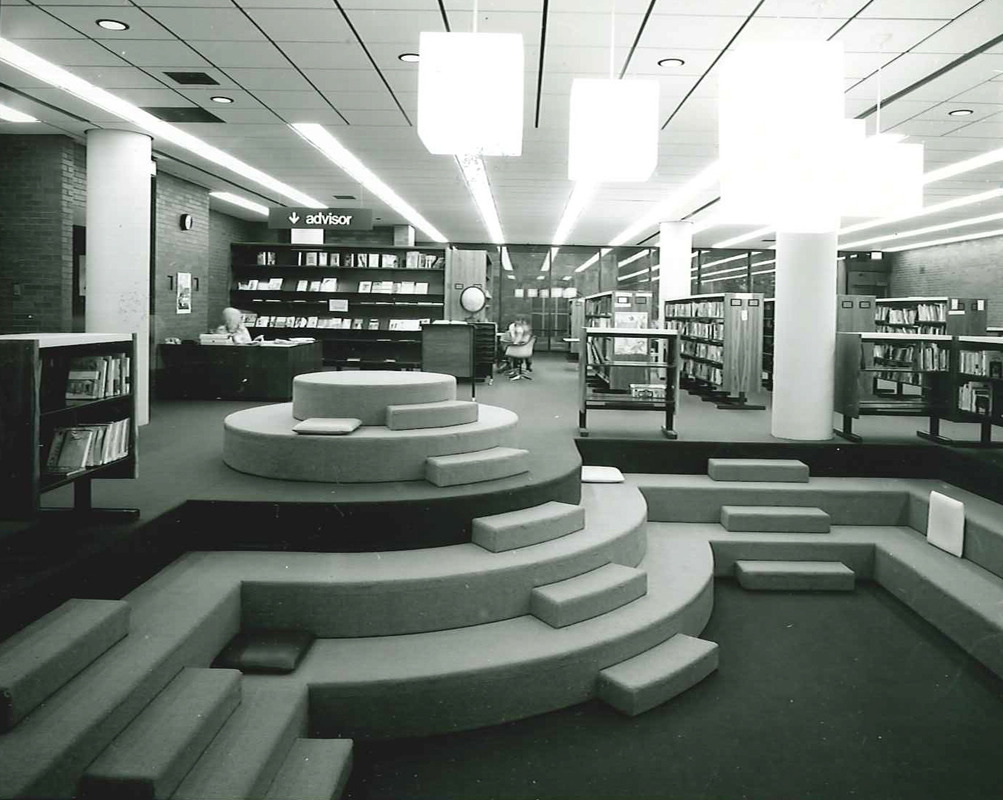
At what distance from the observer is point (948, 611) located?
15.7ft

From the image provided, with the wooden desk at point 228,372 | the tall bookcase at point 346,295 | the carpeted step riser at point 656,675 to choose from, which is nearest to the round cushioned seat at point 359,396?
the carpeted step riser at point 656,675

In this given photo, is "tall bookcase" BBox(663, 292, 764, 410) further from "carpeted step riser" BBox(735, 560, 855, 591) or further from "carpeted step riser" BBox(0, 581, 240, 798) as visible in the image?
"carpeted step riser" BBox(0, 581, 240, 798)

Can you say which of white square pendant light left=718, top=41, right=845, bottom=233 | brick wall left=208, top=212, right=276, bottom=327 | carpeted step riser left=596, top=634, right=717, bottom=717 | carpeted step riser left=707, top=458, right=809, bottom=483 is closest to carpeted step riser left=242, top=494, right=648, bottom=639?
carpeted step riser left=596, top=634, right=717, bottom=717

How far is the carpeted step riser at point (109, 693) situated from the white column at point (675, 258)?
12.1m

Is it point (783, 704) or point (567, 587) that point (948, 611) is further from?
point (567, 587)

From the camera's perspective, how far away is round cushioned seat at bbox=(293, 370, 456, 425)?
17.3 feet

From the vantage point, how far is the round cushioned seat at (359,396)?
17.3 feet

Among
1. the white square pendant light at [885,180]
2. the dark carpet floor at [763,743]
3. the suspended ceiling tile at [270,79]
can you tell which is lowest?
the dark carpet floor at [763,743]

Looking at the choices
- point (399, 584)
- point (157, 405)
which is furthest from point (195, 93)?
point (399, 584)

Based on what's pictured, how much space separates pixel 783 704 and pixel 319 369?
9413 mm

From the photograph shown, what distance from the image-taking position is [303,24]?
17.6 feet

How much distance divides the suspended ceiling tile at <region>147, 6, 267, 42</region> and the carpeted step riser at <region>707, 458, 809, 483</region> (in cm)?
499

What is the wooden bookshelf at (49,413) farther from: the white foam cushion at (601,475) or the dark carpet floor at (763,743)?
the white foam cushion at (601,475)

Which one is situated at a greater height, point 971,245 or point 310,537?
point 971,245
